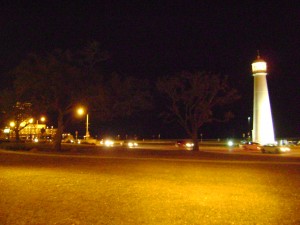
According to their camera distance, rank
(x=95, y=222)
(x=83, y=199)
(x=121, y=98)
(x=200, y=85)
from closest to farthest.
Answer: (x=95, y=222) < (x=83, y=199) < (x=121, y=98) < (x=200, y=85)

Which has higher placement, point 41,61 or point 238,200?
point 41,61

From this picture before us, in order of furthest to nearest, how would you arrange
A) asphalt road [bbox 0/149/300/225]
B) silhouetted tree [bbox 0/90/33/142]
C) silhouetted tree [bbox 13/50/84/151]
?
silhouetted tree [bbox 0/90/33/142]
silhouetted tree [bbox 13/50/84/151]
asphalt road [bbox 0/149/300/225]

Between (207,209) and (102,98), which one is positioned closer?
(207,209)

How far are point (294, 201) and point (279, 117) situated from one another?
13102cm

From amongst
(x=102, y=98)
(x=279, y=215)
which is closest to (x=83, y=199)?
(x=279, y=215)

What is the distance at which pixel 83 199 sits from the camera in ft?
45.3

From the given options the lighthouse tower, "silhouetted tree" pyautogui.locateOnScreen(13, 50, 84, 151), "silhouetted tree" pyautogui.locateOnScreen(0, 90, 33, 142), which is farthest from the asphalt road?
the lighthouse tower

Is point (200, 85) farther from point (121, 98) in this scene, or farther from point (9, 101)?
point (9, 101)

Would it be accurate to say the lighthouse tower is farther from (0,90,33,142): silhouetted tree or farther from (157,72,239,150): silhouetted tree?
(0,90,33,142): silhouetted tree

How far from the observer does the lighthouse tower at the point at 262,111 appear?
2606 inches

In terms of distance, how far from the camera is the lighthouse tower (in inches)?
2606

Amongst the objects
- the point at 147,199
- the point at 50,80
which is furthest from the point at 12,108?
the point at 147,199

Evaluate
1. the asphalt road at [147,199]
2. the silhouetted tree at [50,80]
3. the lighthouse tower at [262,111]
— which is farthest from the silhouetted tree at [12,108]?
the lighthouse tower at [262,111]

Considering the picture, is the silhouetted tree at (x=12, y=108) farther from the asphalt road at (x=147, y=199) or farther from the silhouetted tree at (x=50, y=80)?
the asphalt road at (x=147, y=199)
